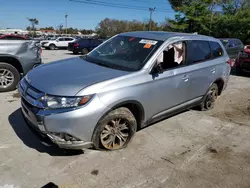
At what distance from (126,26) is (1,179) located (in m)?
68.2

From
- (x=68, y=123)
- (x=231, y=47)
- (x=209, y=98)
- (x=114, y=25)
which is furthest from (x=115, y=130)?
(x=114, y=25)

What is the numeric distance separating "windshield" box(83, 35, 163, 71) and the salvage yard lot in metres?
1.25

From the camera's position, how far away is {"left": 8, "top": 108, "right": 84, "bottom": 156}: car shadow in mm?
3305

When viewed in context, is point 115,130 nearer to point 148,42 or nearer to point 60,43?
point 148,42

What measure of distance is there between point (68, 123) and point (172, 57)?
6.92 feet

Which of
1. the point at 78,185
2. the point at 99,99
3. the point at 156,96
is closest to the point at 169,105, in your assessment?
the point at 156,96

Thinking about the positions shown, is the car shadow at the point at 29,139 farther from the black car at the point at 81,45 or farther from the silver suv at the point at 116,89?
the black car at the point at 81,45

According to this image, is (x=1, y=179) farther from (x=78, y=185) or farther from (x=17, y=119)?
(x=17, y=119)

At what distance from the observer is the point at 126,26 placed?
67.8 m

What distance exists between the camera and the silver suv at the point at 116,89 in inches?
112

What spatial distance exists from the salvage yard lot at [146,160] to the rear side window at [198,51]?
1.28 m

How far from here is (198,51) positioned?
454 cm

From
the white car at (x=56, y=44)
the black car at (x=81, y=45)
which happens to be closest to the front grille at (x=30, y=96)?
the black car at (x=81, y=45)

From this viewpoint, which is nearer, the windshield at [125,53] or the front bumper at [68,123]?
the front bumper at [68,123]
